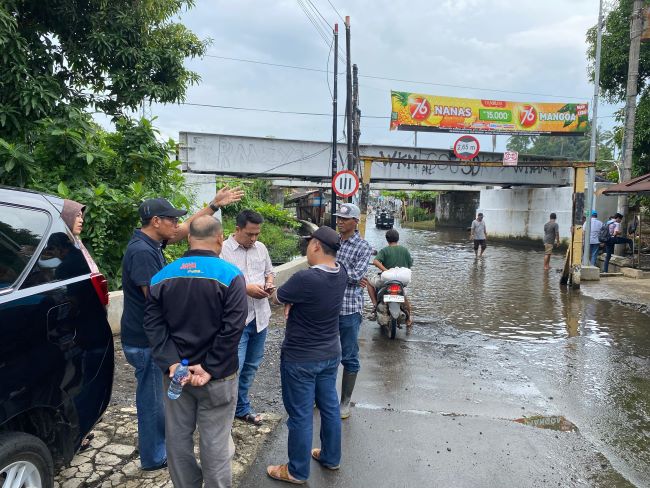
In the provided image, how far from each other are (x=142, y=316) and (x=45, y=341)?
24.4 inches

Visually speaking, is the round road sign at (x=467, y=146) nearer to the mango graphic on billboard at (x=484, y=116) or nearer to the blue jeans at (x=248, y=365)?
the mango graphic on billboard at (x=484, y=116)

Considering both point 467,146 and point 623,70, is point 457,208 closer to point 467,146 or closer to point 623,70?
point 623,70

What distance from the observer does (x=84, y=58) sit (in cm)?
723

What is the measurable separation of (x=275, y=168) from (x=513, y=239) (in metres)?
14.5

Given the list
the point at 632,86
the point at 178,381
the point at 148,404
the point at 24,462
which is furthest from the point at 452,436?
the point at 632,86

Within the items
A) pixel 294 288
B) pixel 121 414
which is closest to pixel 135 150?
pixel 121 414

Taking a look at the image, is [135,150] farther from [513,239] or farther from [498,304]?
[513,239]

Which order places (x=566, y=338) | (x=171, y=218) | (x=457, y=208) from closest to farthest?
(x=171, y=218), (x=566, y=338), (x=457, y=208)

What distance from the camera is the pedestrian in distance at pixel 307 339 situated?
117 inches

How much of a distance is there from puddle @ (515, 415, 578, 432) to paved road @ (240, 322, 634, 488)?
0.04 feet

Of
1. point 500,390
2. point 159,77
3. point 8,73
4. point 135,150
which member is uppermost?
point 159,77

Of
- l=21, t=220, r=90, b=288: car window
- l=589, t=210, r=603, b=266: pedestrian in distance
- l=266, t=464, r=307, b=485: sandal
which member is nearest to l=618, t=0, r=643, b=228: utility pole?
l=589, t=210, r=603, b=266: pedestrian in distance

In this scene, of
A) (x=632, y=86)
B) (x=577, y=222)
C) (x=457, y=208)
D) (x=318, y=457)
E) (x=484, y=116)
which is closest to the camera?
(x=318, y=457)

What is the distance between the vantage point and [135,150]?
677 centimetres
